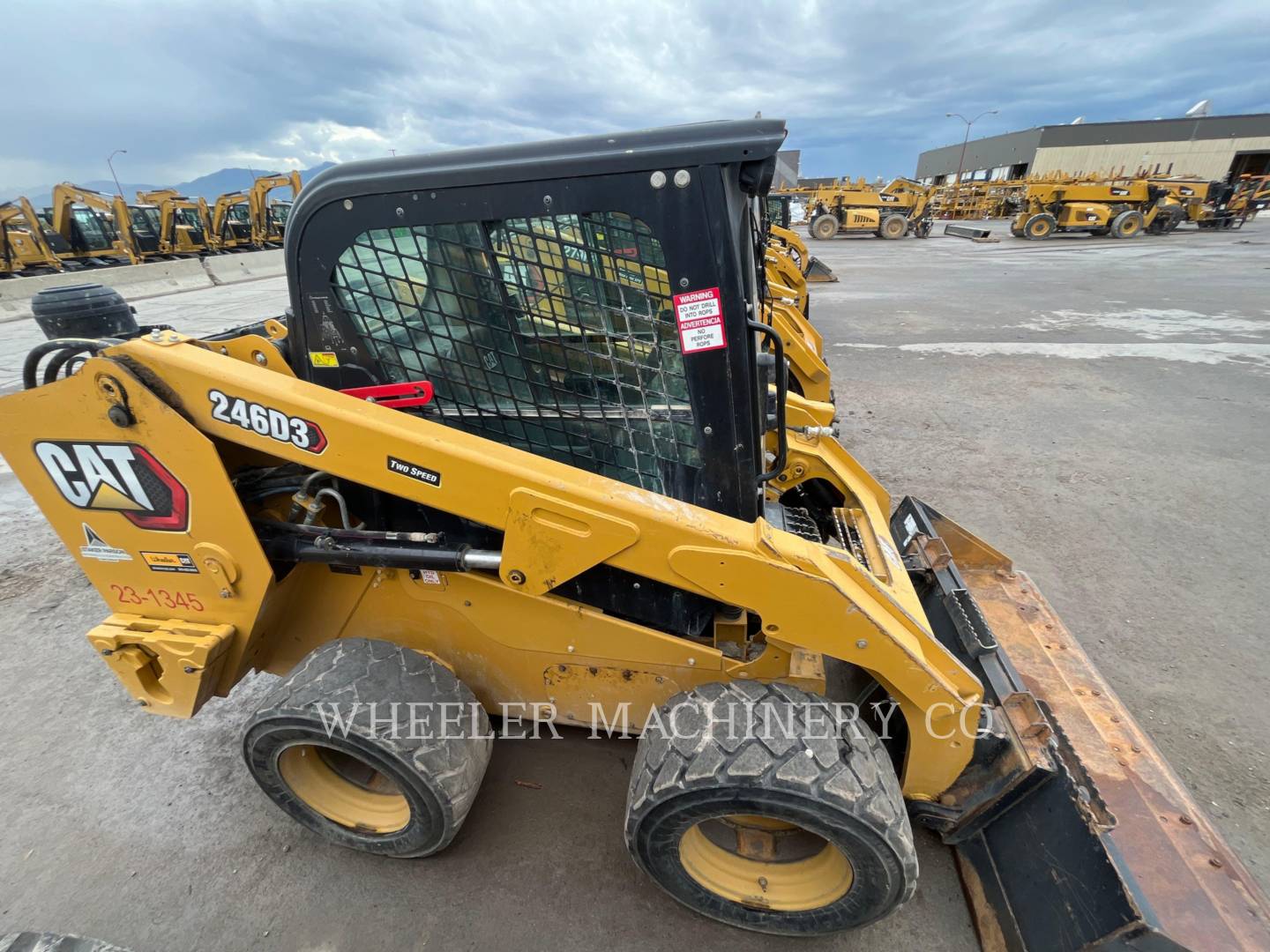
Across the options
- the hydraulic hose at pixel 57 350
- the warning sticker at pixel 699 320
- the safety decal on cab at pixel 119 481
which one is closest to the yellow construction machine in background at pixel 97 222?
the hydraulic hose at pixel 57 350

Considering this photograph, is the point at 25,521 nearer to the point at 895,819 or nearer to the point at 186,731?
the point at 186,731

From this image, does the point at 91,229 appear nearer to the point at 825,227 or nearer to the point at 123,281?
the point at 123,281

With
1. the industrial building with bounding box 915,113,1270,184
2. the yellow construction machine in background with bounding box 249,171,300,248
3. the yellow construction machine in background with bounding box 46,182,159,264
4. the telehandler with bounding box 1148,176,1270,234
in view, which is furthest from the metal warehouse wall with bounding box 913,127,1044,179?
the yellow construction machine in background with bounding box 46,182,159,264

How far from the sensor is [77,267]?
16359 millimetres

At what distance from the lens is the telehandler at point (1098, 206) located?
22.4m

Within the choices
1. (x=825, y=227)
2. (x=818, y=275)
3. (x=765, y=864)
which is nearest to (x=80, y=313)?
(x=765, y=864)

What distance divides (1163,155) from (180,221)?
207ft

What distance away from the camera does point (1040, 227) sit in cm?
2388

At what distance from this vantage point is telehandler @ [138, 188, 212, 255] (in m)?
18.0

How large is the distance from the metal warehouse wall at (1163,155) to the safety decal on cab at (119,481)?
6060cm

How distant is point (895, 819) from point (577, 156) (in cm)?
193

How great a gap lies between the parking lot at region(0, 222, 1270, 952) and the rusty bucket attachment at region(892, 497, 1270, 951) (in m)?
0.28

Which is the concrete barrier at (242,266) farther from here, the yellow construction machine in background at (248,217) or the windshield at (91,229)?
the windshield at (91,229)

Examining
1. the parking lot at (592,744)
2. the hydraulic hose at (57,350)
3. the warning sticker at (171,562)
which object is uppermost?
the hydraulic hose at (57,350)
